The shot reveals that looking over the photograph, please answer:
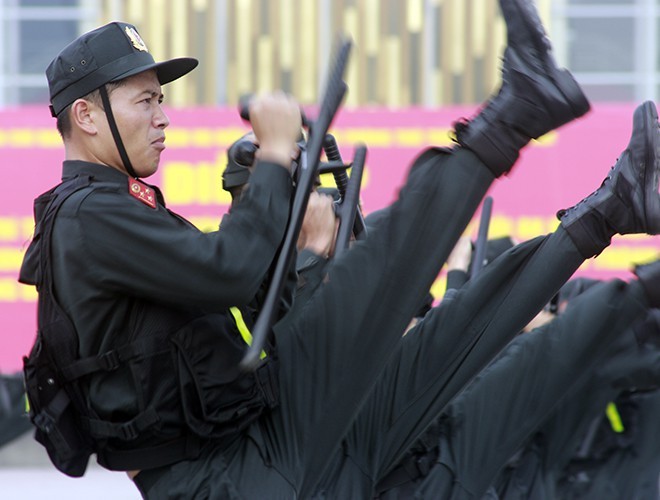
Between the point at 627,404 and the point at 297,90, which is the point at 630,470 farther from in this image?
the point at 297,90

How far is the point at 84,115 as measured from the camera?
118 inches

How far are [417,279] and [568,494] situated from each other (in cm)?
160

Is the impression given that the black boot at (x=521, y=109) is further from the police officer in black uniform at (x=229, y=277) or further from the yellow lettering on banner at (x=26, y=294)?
the yellow lettering on banner at (x=26, y=294)

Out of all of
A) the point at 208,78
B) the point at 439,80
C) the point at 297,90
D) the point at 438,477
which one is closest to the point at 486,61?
the point at 439,80

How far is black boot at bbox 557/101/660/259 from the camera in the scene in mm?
3066

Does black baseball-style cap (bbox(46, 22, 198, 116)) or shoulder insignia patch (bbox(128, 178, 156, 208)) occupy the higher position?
black baseball-style cap (bbox(46, 22, 198, 116))

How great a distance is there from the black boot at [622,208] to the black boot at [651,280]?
111 millimetres

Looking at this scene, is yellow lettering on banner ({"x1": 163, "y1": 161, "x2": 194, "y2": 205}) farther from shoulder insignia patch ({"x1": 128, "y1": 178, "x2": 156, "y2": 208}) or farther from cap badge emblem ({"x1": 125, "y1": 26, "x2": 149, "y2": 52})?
shoulder insignia patch ({"x1": 128, "y1": 178, "x2": 156, "y2": 208})

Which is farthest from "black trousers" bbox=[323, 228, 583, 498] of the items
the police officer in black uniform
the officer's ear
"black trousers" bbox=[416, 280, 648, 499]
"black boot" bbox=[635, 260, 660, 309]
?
the officer's ear

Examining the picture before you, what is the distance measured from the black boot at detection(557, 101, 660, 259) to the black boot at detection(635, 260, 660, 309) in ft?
0.36

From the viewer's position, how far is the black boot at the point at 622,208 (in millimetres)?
3066

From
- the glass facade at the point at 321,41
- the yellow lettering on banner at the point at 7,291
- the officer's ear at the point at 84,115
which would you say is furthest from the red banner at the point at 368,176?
the officer's ear at the point at 84,115

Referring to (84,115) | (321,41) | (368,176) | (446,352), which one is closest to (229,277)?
(84,115)

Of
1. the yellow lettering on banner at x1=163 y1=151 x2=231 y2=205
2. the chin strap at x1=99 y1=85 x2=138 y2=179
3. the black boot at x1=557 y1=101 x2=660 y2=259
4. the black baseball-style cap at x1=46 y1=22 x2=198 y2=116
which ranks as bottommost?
the yellow lettering on banner at x1=163 y1=151 x2=231 y2=205
